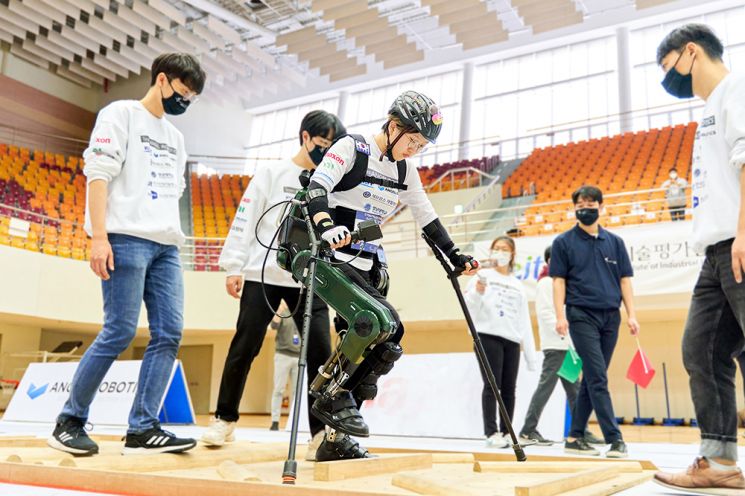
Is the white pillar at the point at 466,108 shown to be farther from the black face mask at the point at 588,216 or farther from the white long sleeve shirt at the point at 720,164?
the white long sleeve shirt at the point at 720,164

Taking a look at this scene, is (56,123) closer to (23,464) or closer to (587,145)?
(587,145)

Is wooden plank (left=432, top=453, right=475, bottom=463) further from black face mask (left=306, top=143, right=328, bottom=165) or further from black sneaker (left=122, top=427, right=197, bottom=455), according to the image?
black face mask (left=306, top=143, right=328, bottom=165)

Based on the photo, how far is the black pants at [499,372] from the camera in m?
4.37

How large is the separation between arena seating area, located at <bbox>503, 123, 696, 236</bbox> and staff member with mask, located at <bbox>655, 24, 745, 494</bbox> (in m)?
8.28

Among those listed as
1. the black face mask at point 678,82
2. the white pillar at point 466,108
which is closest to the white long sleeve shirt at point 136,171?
the black face mask at point 678,82

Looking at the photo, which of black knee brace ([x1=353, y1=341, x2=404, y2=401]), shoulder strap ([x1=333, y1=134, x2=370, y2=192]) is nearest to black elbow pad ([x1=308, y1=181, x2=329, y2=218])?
shoulder strap ([x1=333, y1=134, x2=370, y2=192])

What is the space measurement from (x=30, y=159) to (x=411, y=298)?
989 centimetres

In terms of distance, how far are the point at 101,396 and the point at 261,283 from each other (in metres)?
4.34

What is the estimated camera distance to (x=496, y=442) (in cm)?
421

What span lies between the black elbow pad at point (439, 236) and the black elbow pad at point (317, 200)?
73cm

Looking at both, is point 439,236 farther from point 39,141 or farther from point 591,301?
point 39,141

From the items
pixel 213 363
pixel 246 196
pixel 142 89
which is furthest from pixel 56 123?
pixel 246 196

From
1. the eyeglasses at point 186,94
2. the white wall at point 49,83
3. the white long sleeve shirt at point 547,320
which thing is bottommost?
the white long sleeve shirt at point 547,320

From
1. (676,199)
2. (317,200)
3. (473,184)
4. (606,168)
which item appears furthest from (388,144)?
(473,184)
